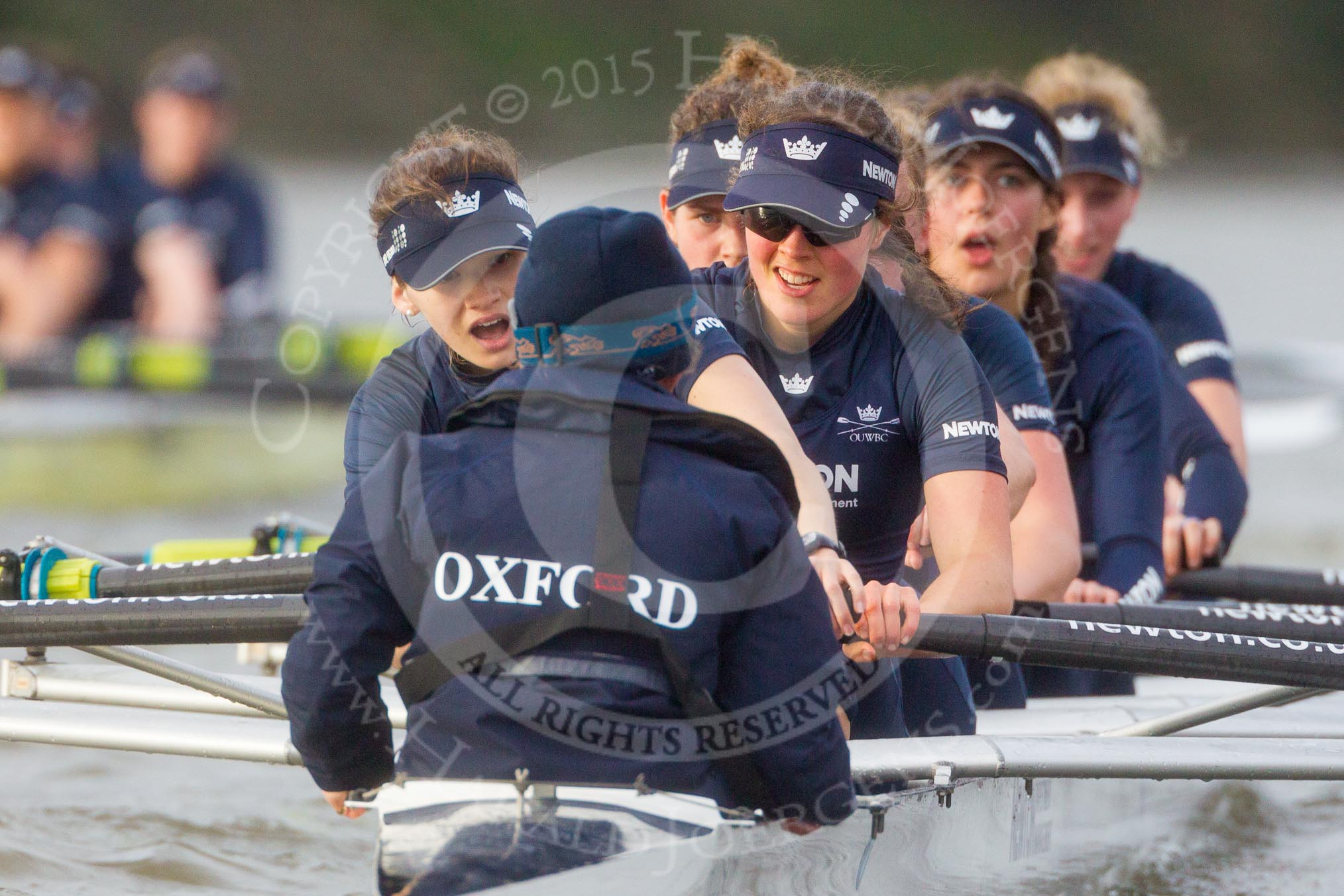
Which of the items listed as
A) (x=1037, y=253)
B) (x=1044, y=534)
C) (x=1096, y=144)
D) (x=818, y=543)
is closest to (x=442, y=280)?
(x=818, y=543)

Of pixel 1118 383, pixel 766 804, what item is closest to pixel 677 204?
pixel 1118 383

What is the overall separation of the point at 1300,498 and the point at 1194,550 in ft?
18.0

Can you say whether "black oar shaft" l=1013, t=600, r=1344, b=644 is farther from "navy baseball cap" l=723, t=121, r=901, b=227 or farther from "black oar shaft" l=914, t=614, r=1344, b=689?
"navy baseball cap" l=723, t=121, r=901, b=227

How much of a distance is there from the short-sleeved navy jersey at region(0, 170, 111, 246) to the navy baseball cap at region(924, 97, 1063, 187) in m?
Result: 6.44

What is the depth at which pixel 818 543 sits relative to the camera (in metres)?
2.36

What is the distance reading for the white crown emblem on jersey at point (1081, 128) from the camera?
429 centimetres

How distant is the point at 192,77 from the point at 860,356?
682 centimetres

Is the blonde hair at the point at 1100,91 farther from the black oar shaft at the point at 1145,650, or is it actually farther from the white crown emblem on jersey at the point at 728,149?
the black oar shaft at the point at 1145,650

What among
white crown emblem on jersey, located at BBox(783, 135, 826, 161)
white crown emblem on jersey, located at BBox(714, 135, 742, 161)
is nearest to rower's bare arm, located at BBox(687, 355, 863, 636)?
white crown emblem on jersey, located at BBox(783, 135, 826, 161)

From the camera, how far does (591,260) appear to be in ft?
6.08

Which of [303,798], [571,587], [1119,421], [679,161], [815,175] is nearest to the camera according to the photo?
[571,587]

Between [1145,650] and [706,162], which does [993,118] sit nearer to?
[706,162]

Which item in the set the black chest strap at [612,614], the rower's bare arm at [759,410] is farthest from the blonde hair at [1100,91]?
the black chest strap at [612,614]

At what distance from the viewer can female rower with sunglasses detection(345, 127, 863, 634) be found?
2.72 m
